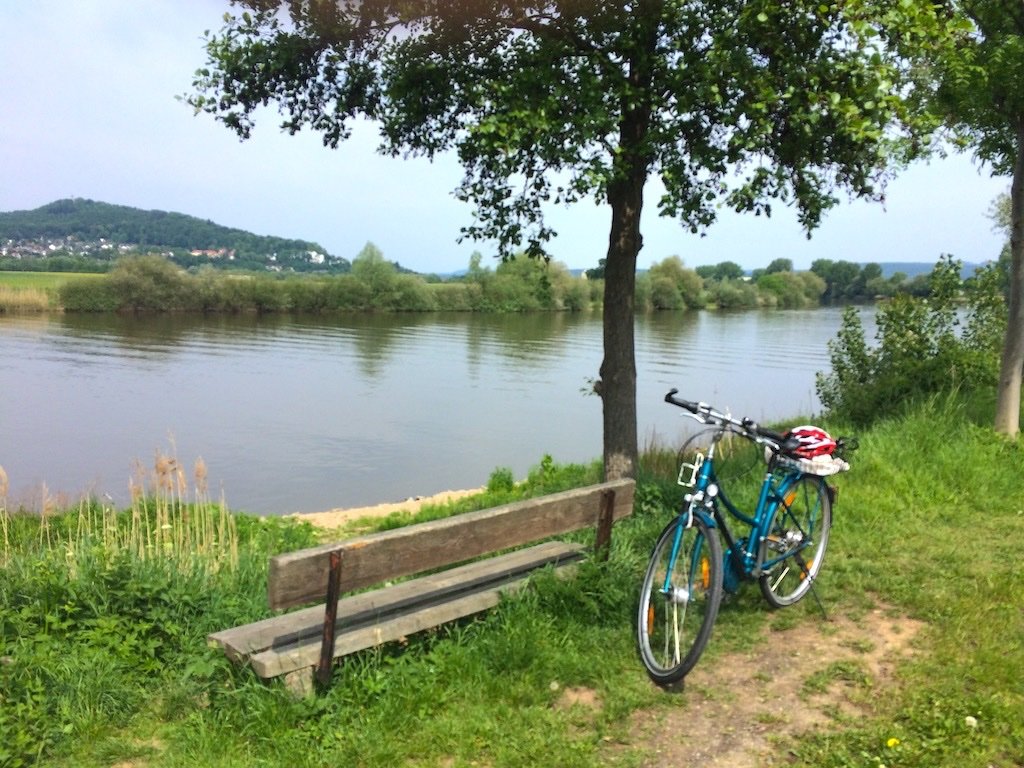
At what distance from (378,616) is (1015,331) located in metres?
7.39

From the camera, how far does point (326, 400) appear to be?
1002 inches

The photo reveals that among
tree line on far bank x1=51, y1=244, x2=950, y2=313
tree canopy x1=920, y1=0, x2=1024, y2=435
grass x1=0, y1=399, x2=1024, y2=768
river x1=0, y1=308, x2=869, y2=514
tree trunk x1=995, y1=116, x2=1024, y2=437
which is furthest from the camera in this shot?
tree line on far bank x1=51, y1=244, x2=950, y2=313

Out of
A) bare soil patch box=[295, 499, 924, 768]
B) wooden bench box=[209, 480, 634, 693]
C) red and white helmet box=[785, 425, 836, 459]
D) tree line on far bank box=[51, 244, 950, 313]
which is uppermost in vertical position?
tree line on far bank box=[51, 244, 950, 313]

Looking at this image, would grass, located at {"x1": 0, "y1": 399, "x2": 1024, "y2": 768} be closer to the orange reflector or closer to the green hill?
the orange reflector

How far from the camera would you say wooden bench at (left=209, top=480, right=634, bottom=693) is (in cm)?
341

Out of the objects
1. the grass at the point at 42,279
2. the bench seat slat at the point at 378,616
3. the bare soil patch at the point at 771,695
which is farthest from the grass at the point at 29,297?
the bare soil patch at the point at 771,695

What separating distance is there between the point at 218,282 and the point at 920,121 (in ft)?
177

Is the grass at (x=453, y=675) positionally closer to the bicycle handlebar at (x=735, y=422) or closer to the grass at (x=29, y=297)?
the bicycle handlebar at (x=735, y=422)

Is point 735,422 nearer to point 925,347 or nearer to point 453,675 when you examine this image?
point 453,675

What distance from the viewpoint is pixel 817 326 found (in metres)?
59.1

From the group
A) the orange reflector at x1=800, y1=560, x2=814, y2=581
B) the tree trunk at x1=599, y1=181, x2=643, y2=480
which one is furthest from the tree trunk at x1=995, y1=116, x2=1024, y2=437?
the orange reflector at x1=800, y1=560, x2=814, y2=581

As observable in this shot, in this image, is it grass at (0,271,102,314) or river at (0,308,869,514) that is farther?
grass at (0,271,102,314)

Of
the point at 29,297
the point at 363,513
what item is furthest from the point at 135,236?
the point at 363,513

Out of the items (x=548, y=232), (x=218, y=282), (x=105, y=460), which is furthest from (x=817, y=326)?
(x=548, y=232)
